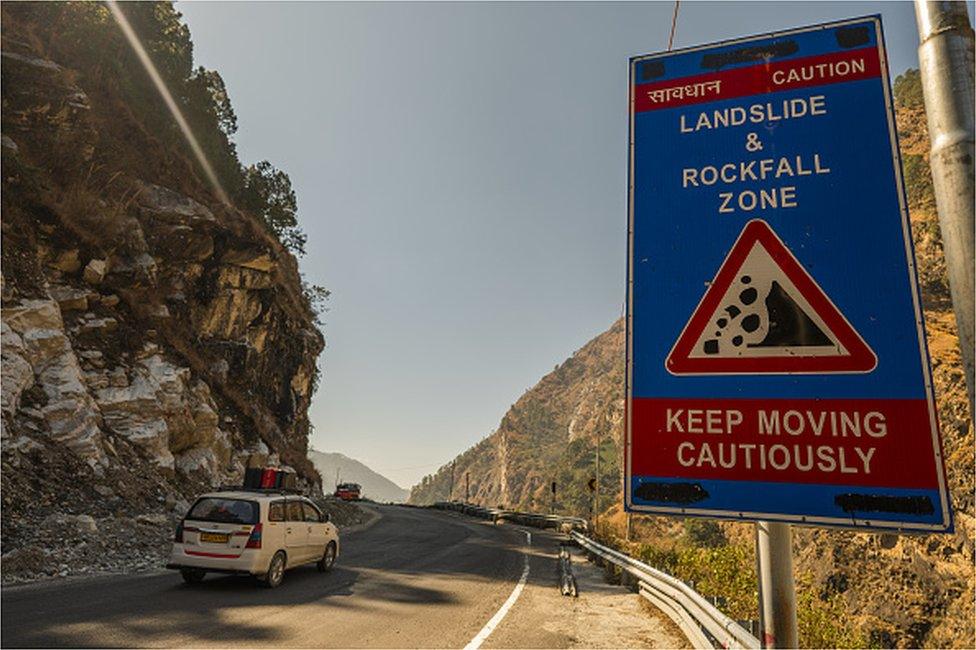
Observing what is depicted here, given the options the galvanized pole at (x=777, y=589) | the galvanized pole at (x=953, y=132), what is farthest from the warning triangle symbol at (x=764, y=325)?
the galvanized pole at (x=777, y=589)

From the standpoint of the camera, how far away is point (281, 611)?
27.3 feet

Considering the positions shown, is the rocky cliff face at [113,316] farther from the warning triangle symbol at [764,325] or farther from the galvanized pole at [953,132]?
the galvanized pole at [953,132]

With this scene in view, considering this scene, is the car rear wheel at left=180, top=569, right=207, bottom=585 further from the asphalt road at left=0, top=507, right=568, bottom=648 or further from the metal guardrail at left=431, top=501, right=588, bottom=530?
the metal guardrail at left=431, top=501, right=588, bottom=530

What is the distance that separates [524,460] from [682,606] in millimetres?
188652

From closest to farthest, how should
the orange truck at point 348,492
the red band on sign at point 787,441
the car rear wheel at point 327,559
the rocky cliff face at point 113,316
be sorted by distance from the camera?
the red band on sign at point 787,441 < the car rear wheel at point 327,559 < the rocky cliff face at point 113,316 < the orange truck at point 348,492

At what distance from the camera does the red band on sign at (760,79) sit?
243cm

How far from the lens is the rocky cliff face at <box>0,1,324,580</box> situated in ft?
45.0

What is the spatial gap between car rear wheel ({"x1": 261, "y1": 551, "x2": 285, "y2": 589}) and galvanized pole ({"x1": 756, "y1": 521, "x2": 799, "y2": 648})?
33.1ft

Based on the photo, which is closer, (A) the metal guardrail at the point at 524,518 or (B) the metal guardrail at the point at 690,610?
(B) the metal guardrail at the point at 690,610

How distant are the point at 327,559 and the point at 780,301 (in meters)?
12.9

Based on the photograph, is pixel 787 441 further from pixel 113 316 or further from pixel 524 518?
pixel 524 518

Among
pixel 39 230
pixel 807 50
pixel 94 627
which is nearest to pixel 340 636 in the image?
pixel 94 627

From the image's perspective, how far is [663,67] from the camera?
2816 millimetres

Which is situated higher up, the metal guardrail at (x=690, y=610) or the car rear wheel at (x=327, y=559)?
the metal guardrail at (x=690, y=610)
